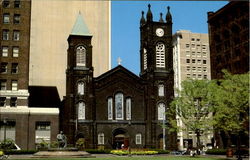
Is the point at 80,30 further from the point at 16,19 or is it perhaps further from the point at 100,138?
the point at 100,138

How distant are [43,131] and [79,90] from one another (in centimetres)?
942

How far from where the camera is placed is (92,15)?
99125mm

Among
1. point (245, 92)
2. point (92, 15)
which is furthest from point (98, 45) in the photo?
point (245, 92)

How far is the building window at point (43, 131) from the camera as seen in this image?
6478 cm

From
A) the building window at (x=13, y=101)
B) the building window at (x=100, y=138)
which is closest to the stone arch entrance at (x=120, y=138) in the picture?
the building window at (x=100, y=138)

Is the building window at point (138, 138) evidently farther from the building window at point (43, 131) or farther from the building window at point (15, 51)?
the building window at point (15, 51)

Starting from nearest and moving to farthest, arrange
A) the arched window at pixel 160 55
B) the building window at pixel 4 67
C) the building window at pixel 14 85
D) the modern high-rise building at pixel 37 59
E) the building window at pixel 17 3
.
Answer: the modern high-rise building at pixel 37 59 → the building window at pixel 4 67 → the building window at pixel 14 85 → the building window at pixel 17 3 → the arched window at pixel 160 55

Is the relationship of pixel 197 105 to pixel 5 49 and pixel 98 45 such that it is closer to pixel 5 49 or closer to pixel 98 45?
pixel 5 49

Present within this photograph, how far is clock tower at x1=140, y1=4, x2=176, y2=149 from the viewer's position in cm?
7044

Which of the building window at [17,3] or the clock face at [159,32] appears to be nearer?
the building window at [17,3]

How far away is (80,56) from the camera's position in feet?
232

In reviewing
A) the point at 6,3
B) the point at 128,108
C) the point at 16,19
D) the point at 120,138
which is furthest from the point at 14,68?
the point at 120,138

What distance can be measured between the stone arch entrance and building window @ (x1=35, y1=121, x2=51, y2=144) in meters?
11.5

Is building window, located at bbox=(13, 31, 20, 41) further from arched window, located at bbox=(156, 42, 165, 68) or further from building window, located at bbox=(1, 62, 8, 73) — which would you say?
arched window, located at bbox=(156, 42, 165, 68)
